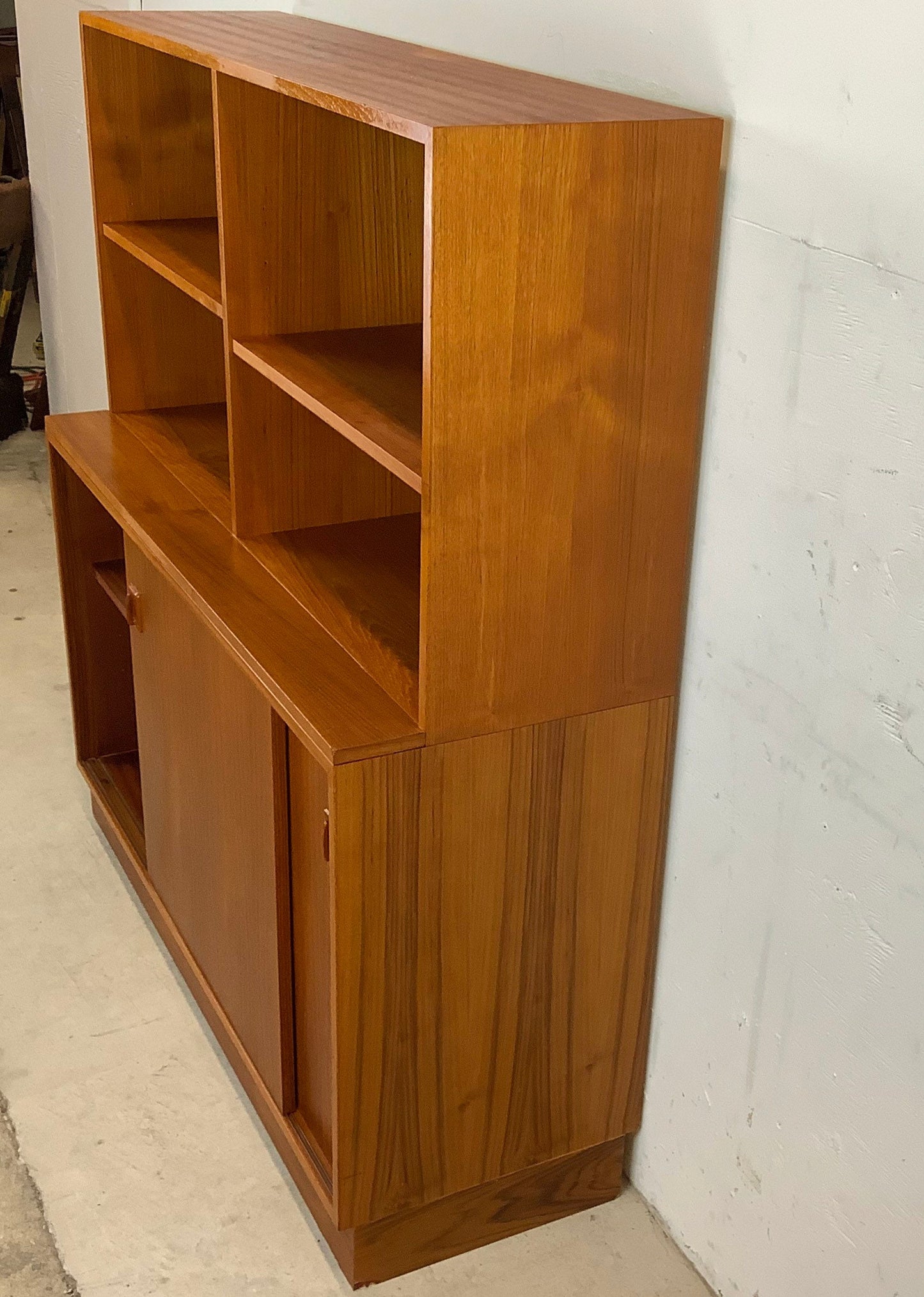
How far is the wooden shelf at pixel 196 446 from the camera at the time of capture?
2258mm

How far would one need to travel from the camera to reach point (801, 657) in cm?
157

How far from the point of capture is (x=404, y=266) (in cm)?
207

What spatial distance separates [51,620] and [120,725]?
3.29ft

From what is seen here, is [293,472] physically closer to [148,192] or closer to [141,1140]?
[148,192]

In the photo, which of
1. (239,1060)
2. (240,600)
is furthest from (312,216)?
(239,1060)

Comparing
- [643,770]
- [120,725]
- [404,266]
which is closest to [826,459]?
[643,770]

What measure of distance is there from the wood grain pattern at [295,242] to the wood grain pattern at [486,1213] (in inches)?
39.7

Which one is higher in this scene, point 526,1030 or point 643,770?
point 643,770

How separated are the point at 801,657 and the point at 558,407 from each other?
0.39 meters

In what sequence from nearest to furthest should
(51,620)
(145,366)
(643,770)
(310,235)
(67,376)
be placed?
(643,770) < (310,235) < (145,366) < (51,620) < (67,376)

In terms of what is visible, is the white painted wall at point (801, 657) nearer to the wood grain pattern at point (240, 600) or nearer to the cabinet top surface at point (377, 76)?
the cabinet top surface at point (377, 76)

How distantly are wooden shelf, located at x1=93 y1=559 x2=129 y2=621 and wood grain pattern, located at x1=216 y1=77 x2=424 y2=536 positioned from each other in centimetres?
60

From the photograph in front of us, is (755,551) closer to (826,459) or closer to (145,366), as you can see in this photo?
(826,459)

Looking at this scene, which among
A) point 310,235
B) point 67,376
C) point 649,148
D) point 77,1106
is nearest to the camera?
point 649,148
